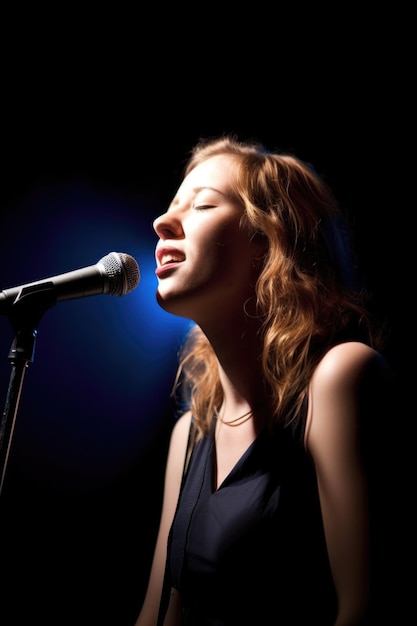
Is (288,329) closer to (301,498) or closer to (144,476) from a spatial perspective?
(301,498)

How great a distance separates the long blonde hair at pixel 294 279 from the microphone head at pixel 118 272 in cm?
47

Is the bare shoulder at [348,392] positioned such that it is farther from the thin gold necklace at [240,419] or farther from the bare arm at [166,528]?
the bare arm at [166,528]

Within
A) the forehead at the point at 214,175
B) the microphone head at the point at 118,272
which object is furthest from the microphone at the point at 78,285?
the forehead at the point at 214,175

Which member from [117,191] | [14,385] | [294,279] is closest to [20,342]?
[14,385]

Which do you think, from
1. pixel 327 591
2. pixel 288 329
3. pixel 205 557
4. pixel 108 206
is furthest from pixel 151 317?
pixel 327 591

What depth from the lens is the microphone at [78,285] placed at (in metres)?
1.02

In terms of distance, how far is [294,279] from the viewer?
1459 mm

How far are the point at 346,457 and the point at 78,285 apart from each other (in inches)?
32.4

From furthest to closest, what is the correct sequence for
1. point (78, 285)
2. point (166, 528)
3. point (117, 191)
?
point (117, 191) → point (166, 528) → point (78, 285)

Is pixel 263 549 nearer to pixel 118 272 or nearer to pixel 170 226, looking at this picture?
pixel 118 272

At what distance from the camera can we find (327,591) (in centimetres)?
115

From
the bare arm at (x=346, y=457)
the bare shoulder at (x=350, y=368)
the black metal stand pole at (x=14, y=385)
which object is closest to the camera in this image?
the black metal stand pole at (x=14, y=385)

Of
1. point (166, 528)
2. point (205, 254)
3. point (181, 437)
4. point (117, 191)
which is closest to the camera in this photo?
point (205, 254)

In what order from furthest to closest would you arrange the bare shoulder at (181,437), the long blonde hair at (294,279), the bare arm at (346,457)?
the bare shoulder at (181,437)
the long blonde hair at (294,279)
the bare arm at (346,457)
